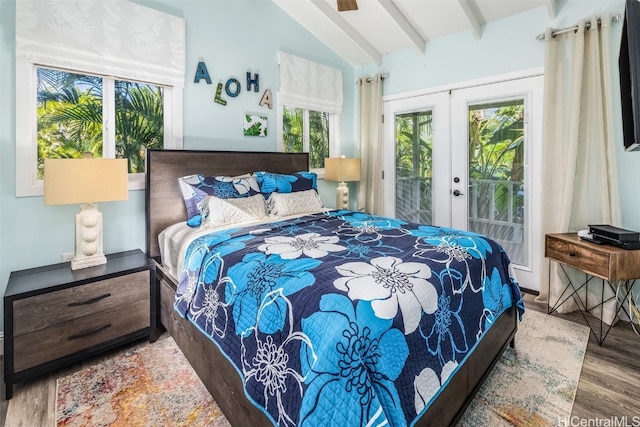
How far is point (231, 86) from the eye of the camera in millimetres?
3129

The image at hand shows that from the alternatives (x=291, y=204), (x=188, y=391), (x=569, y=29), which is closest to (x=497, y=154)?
(x=569, y=29)

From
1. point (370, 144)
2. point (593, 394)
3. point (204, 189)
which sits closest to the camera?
point (593, 394)

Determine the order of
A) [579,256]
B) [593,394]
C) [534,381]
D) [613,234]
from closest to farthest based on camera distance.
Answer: [593,394]
[534,381]
[613,234]
[579,256]

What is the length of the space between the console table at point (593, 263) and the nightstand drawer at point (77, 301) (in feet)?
9.94

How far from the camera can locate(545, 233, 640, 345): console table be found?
85.0 inches

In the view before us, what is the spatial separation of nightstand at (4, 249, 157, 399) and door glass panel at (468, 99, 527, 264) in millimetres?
3151

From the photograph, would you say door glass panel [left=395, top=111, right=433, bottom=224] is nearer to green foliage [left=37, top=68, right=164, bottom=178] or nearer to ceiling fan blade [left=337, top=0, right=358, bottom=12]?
ceiling fan blade [left=337, top=0, right=358, bottom=12]

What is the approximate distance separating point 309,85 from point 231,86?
1.02 meters

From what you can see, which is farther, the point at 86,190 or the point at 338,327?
the point at 86,190

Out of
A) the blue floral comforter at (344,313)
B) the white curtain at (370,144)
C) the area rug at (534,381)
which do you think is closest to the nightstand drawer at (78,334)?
the blue floral comforter at (344,313)

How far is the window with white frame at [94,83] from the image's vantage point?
2.09 meters

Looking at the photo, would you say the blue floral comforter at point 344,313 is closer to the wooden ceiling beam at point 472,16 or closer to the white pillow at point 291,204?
the white pillow at point 291,204

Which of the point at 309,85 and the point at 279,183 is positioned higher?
the point at 309,85

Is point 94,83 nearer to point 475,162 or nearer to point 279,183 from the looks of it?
point 279,183
